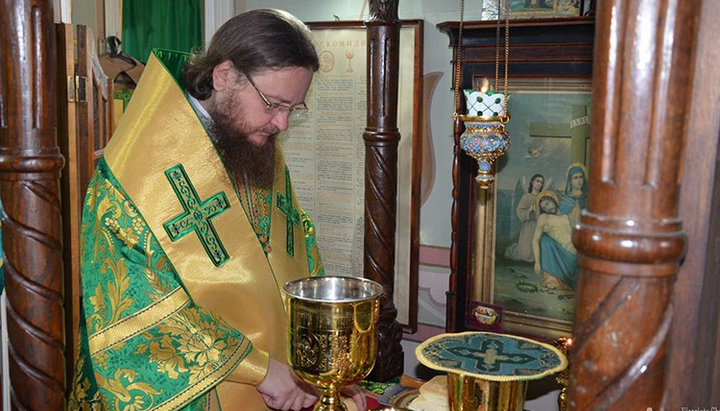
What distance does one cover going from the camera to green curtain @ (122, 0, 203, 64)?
4.76 metres

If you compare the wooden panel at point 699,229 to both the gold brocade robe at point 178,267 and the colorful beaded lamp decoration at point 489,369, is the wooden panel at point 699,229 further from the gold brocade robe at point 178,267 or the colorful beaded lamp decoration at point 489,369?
the gold brocade robe at point 178,267

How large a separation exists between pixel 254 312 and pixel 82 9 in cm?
291

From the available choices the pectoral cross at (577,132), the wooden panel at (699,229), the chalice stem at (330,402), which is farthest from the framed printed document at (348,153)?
the wooden panel at (699,229)

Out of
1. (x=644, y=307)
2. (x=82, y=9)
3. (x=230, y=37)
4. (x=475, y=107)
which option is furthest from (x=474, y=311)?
(x=644, y=307)

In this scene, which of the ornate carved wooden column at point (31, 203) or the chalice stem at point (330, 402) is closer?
the chalice stem at point (330, 402)

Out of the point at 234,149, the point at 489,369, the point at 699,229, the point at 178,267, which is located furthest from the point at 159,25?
the point at 699,229

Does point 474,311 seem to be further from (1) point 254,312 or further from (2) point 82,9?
(2) point 82,9

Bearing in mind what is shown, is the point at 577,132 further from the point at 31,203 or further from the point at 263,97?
the point at 31,203

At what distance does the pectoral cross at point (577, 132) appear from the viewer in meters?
3.58

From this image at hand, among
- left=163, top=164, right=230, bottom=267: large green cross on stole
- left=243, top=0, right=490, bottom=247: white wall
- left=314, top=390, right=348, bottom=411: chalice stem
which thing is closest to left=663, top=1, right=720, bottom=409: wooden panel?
left=314, top=390, right=348, bottom=411: chalice stem

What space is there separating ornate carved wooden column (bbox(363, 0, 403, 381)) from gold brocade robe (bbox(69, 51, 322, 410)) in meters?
1.07

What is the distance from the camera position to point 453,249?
3959mm

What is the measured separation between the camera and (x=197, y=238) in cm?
222

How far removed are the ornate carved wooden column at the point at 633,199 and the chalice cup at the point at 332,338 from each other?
596 millimetres
